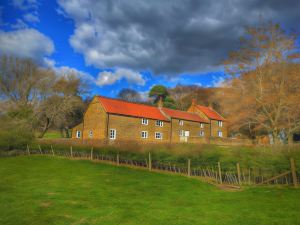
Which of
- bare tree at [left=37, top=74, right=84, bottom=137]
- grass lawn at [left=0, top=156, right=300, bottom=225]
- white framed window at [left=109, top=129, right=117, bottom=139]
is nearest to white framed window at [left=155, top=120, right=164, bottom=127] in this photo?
white framed window at [left=109, top=129, right=117, bottom=139]

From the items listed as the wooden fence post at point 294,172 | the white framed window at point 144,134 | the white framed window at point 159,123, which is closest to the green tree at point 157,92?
the white framed window at point 159,123

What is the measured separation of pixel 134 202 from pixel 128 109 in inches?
1268

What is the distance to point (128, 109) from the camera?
43.1 meters

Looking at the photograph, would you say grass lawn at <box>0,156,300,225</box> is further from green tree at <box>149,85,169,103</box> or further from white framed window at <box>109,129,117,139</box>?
green tree at <box>149,85,169,103</box>

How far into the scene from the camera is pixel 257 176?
1728 centimetres

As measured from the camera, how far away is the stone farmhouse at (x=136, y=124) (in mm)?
39500

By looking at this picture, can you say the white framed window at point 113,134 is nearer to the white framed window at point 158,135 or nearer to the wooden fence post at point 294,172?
the white framed window at point 158,135

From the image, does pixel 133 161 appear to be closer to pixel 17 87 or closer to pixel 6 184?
pixel 6 184

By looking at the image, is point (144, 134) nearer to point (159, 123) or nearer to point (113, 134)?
point (159, 123)

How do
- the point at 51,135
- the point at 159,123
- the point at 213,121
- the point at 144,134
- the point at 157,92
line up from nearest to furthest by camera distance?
the point at 144,134, the point at 159,123, the point at 213,121, the point at 51,135, the point at 157,92

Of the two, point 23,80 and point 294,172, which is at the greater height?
point 23,80

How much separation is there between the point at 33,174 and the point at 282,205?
16201 mm

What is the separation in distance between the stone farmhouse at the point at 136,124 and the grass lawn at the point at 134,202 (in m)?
18.7

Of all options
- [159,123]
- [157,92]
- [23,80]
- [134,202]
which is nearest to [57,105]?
[23,80]
